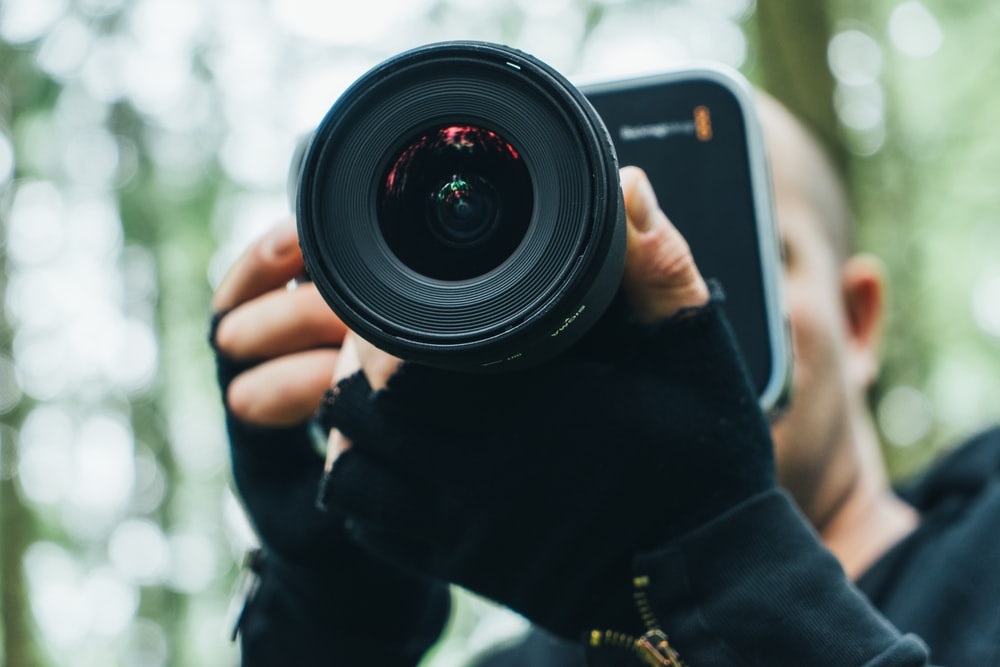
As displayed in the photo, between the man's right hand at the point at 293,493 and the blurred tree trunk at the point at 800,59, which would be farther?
the blurred tree trunk at the point at 800,59

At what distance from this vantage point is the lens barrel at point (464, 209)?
2.76ft

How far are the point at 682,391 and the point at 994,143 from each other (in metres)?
4.62

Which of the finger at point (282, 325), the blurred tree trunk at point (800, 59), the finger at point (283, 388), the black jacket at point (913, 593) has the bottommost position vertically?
the black jacket at point (913, 593)

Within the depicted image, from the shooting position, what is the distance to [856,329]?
2152 millimetres

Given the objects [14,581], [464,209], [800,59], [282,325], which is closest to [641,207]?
[464,209]

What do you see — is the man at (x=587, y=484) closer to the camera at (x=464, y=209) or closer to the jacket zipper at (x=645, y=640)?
the jacket zipper at (x=645, y=640)

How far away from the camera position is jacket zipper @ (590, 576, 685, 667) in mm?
1030

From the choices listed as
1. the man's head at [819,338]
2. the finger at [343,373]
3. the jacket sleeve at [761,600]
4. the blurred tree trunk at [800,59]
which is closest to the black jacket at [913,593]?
the jacket sleeve at [761,600]

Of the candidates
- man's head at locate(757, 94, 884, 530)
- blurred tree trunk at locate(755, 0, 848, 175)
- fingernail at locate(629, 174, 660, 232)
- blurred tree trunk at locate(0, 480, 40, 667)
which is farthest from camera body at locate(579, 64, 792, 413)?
blurred tree trunk at locate(0, 480, 40, 667)

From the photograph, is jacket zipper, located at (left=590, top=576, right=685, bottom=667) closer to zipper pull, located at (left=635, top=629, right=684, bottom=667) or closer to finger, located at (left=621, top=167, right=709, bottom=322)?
zipper pull, located at (left=635, top=629, right=684, bottom=667)

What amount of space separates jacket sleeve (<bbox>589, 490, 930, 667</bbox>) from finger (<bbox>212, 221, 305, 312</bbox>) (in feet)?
1.94

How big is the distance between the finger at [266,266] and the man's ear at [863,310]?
1.40 m

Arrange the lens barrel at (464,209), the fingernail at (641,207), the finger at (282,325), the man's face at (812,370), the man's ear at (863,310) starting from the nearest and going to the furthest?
the lens barrel at (464,209)
the fingernail at (641,207)
the finger at (282,325)
the man's face at (812,370)
the man's ear at (863,310)

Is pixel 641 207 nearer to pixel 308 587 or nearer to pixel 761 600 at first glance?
pixel 761 600
